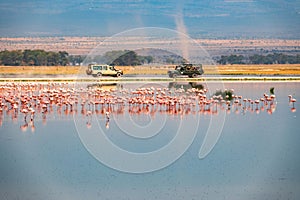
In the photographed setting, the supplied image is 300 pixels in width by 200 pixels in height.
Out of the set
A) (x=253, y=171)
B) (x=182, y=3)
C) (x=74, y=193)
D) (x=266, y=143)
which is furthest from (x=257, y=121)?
(x=182, y=3)

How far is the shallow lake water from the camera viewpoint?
15.6 meters

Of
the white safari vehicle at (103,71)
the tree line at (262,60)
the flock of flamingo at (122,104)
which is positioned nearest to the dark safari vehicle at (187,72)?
the white safari vehicle at (103,71)

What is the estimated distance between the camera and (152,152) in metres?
19.2

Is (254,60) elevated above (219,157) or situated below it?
above

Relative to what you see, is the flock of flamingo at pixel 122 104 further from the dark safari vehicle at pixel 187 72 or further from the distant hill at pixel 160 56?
the distant hill at pixel 160 56

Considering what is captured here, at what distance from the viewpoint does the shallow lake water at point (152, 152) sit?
1559 cm

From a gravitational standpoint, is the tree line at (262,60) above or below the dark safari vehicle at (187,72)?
above

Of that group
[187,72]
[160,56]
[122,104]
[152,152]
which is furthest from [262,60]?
[152,152]

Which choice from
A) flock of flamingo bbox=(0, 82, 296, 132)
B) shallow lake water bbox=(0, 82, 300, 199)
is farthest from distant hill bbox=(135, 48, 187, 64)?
shallow lake water bbox=(0, 82, 300, 199)

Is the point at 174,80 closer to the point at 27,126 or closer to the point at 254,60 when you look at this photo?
the point at 27,126

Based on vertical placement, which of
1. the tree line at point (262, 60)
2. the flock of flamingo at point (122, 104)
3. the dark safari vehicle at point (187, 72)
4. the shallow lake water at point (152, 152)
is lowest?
the shallow lake water at point (152, 152)

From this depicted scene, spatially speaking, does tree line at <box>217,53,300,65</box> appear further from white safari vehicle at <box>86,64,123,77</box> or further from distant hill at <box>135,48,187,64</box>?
white safari vehicle at <box>86,64,123,77</box>

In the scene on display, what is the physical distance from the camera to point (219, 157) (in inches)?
730

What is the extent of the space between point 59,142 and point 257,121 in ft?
18.5
